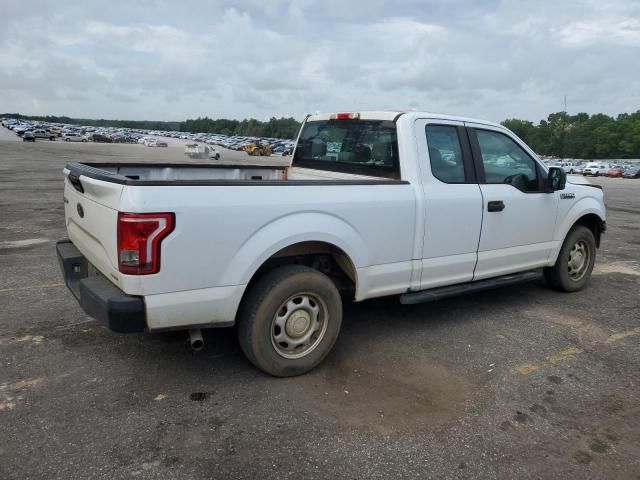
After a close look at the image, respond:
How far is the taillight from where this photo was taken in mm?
2959

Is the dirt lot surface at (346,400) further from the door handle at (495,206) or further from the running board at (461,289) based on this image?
the door handle at (495,206)

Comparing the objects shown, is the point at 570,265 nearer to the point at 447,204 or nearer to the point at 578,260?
the point at 578,260

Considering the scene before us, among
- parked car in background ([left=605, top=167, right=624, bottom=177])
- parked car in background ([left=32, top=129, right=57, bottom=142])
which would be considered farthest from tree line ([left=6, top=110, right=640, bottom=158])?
parked car in background ([left=605, top=167, right=624, bottom=177])

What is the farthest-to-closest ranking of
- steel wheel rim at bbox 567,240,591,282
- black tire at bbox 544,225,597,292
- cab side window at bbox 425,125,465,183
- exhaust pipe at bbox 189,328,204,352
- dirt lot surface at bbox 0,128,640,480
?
steel wheel rim at bbox 567,240,591,282 → black tire at bbox 544,225,597,292 → cab side window at bbox 425,125,465,183 → exhaust pipe at bbox 189,328,204,352 → dirt lot surface at bbox 0,128,640,480

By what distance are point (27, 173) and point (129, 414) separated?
69.2 feet

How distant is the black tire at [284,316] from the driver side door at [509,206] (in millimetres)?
1684

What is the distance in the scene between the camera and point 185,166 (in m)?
5.17

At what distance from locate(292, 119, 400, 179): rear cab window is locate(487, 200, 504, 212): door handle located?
0.96 metres

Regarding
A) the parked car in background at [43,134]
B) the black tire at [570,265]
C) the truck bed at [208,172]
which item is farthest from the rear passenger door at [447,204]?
the parked car in background at [43,134]

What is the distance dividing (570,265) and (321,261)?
3359 mm

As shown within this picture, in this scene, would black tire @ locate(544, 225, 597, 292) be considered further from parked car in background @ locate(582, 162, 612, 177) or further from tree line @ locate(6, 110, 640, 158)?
tree line @ locate(6, 110, 640, 158)

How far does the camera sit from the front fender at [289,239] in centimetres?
334

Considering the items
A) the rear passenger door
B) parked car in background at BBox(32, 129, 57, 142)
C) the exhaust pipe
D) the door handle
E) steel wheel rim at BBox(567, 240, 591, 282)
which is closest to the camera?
the exhaust pipe

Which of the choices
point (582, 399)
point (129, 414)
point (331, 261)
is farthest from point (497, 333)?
point (129, 414)
